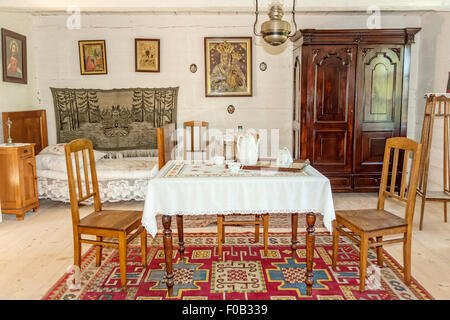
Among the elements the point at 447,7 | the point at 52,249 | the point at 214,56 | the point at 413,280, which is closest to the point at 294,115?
the point at 214,56

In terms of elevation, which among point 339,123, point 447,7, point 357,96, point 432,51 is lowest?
point 339,123

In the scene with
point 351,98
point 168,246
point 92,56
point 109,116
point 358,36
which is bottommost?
point 168,246

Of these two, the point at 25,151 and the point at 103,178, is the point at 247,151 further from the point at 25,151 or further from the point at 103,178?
the point at 25,151

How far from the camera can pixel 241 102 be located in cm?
575

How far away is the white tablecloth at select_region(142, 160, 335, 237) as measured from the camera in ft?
8.16

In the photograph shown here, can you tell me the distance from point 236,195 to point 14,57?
398cm

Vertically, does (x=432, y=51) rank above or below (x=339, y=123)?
above

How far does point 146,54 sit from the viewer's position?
5.61 metres

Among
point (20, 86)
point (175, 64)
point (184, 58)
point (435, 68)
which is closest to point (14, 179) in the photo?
point (20, 86)

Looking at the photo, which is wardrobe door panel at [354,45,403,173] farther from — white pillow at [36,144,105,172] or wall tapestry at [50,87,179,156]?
white pillow at [36,144,105,172]

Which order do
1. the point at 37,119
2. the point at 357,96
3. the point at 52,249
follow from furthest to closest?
1. the point at 37,119
2. the point at 357,96
3. the point at 52,249

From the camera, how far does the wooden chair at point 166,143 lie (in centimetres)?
454

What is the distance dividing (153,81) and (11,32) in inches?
74.7

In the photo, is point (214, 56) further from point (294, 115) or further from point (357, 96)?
point (357, 96)
